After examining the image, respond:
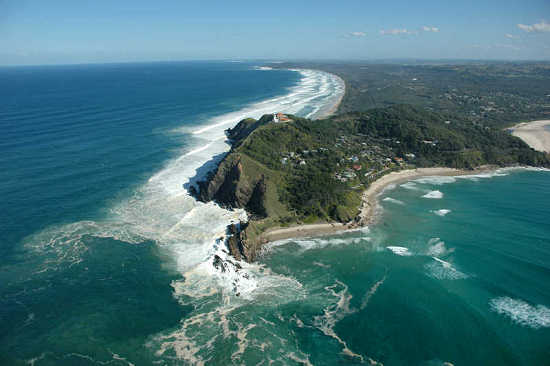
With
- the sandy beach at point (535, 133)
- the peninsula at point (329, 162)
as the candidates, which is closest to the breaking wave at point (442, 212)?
the peninsula at point (329, 162)

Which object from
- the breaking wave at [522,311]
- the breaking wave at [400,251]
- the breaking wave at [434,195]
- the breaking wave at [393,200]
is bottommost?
the breaking wave at [522,311]

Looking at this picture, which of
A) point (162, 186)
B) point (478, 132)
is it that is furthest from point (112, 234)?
point (478, 132)

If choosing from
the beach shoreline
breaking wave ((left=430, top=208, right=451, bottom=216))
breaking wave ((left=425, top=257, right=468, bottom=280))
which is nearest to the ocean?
breaking wave ((left=425, top=257, right=468, bottom=280))

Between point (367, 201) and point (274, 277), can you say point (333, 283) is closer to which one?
point (274, 277)

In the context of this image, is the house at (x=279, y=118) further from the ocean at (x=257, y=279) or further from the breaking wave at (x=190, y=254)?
the ocean at (x=257, y=279)

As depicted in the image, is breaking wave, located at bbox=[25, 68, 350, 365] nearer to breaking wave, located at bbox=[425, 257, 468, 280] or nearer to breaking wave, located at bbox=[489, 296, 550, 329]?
breaking wave, located at bbox=[425, 257, 468, 280]
